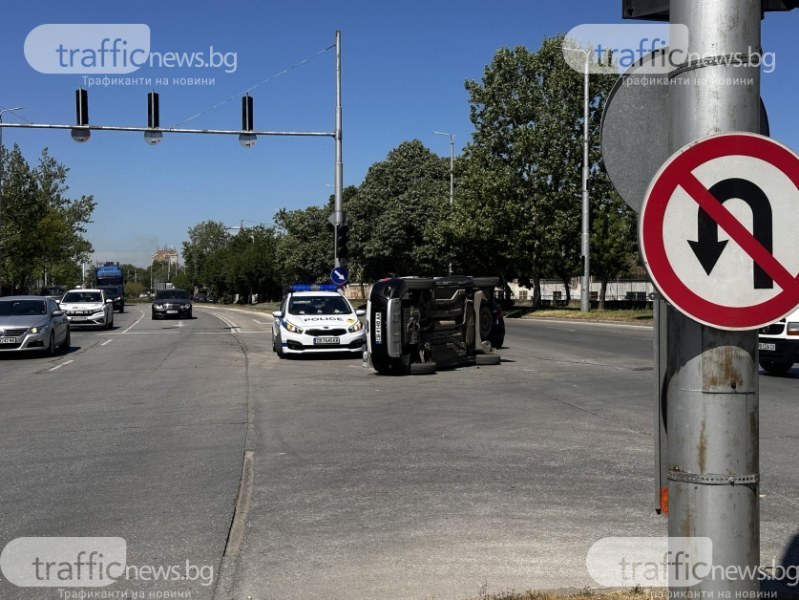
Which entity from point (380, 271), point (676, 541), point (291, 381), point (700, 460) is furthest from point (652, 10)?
point (380, 271)

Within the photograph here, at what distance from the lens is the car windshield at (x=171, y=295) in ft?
152

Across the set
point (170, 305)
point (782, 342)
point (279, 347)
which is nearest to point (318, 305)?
point (279, 347)

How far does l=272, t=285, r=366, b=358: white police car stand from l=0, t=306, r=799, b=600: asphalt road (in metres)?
4.76

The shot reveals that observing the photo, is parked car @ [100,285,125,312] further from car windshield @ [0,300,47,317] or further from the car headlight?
the car headlight

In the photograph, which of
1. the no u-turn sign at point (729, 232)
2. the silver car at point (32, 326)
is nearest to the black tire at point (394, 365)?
the silver car at point (32, 326)

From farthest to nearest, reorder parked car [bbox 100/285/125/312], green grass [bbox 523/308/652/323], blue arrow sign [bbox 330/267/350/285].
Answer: parked car [bbox 100/285/125/312]
green grass [bbox 523/308/652/323]
blue arrow sign [bbox 330/267/350/285]

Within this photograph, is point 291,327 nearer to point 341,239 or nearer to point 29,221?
point 341,239

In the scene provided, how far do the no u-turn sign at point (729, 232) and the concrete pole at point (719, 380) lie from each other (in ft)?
0.32

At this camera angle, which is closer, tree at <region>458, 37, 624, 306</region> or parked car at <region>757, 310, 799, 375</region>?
parked car at <region>757, 310, 799, 375</region>

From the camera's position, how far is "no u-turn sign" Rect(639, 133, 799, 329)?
269 cm

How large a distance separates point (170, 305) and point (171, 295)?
4.51 ft

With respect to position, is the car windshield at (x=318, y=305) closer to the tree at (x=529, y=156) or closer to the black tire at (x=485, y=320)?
the black tire at (x=485, y=320)

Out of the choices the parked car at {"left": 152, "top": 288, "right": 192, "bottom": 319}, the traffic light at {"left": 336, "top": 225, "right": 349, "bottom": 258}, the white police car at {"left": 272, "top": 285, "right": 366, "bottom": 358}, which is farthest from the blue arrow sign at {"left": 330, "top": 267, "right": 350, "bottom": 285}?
the parked car at {"left": 152, "top": 288, "right": 192, "bottom": 319}

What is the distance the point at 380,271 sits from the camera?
216ft
